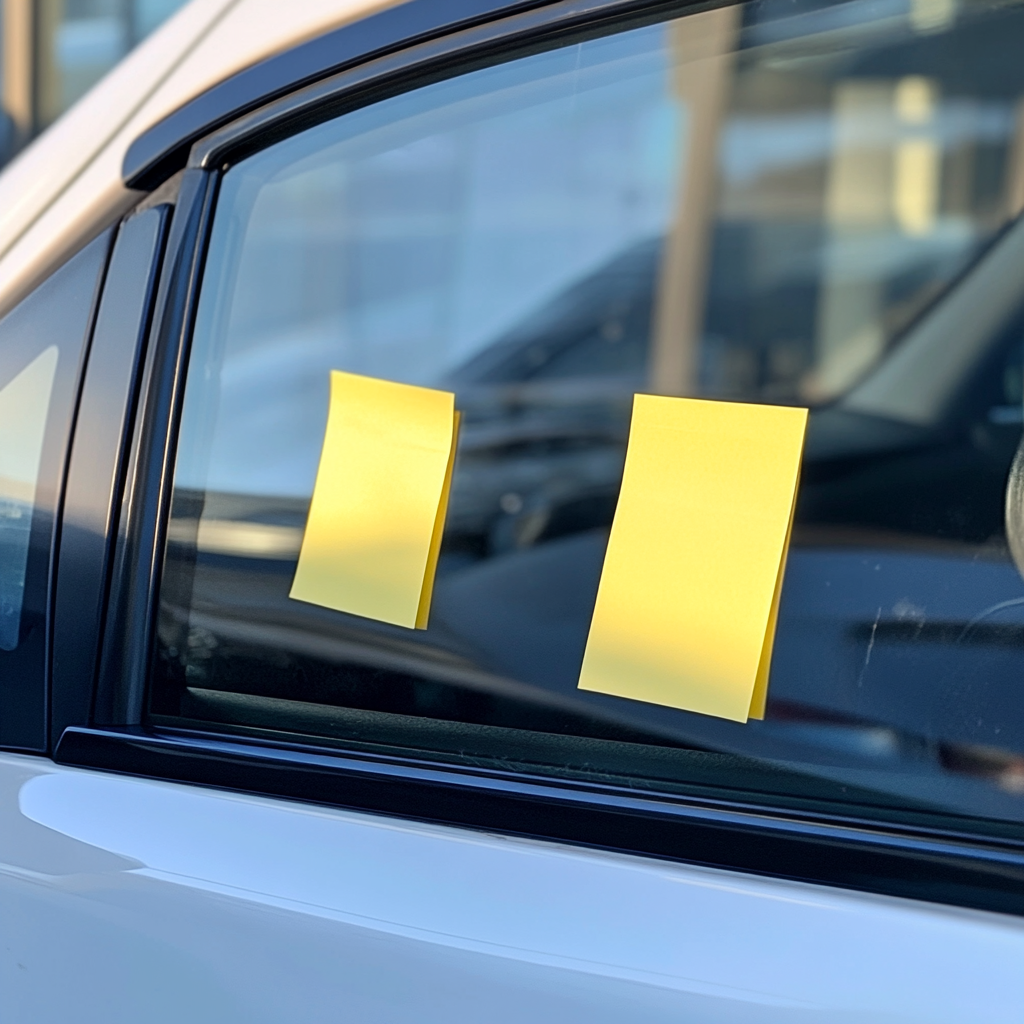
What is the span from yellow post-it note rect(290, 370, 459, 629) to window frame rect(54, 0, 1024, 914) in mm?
150

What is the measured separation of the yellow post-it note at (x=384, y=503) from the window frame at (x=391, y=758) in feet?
0.49

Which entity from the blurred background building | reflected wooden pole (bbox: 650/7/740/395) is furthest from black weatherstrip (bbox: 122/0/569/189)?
the blurred background building

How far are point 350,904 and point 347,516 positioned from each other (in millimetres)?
363

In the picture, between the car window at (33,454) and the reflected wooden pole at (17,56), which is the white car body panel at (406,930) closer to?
the car window at (33,454)

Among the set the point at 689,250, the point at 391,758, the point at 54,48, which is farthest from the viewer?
the point at 54,48

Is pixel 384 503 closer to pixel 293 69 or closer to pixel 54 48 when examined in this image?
pixel 293 69

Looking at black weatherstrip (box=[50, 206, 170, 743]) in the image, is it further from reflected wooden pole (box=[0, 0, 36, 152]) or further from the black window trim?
reflected wooden pole (box=[0, 0, 36, 152])

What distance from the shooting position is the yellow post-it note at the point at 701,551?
93cm

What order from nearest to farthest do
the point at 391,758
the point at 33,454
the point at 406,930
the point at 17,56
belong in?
the point at 406,930
the point at 391,758
the point at 33,454
the point at 17,56

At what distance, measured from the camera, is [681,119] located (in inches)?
221

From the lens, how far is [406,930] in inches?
34.9

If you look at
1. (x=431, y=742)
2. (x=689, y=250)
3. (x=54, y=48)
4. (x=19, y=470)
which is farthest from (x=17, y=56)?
(x=431, y=742)

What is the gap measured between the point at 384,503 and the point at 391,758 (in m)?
0.24

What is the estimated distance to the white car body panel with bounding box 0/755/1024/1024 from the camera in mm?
790
